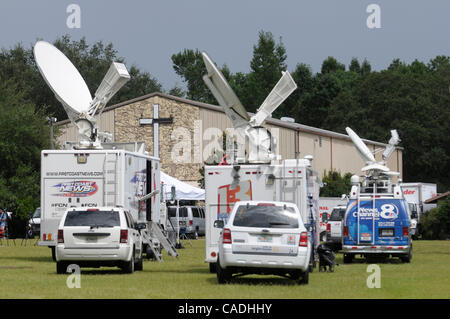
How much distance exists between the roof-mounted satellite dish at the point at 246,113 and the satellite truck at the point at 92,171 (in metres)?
3.77

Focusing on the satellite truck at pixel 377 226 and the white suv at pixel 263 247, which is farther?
the satellite truck at pixel 377 226

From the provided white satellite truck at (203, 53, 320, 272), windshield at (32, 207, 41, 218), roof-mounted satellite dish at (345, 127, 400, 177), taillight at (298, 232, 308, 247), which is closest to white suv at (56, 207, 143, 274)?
white satellite truck at (203, 53, 320, 272)

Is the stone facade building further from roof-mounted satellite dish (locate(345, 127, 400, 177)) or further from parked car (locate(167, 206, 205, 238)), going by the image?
roof-mounted satellite dish (locate(345, 127, 400, 177))

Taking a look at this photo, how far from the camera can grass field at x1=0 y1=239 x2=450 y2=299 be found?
17562 millimetres

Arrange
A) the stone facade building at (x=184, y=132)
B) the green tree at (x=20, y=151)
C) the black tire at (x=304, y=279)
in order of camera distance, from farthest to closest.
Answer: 1. the stone facade building at (x=184, y=132)
2. the green tree at (x=20, y=151)
3. the black tire at (x=304, y=279)

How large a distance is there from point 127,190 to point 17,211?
27.6 meters

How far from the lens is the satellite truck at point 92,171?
93.2 ft

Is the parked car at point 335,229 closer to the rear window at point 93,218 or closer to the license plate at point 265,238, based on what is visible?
the rear window at point 93,218

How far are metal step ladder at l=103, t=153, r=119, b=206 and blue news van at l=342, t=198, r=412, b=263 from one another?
7137 millimetres

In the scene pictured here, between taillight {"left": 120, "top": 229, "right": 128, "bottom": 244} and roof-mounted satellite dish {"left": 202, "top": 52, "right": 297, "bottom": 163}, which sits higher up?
roof-mounted satellite dish {"left": 202, "top": 52, "right": 297, "bottom": 163}

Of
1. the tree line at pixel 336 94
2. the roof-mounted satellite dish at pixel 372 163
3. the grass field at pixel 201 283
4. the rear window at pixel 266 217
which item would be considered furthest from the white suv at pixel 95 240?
the tree line at pixel 336 94
